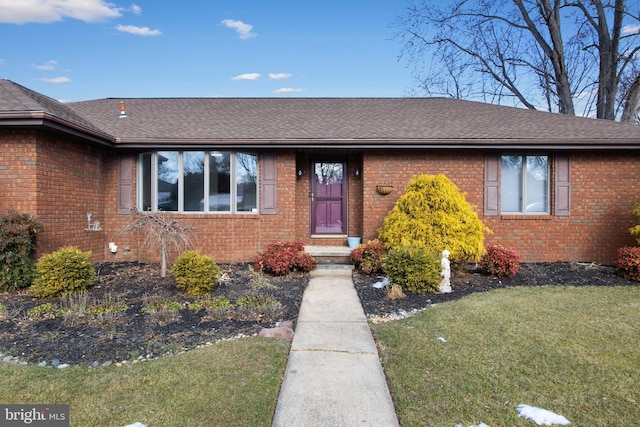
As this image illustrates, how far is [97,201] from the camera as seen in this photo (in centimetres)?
845

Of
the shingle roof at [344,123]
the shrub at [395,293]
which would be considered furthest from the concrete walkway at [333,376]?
the shingle roof at [344,123]

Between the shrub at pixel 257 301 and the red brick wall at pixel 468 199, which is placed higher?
the red brick wall at pixel 468 199

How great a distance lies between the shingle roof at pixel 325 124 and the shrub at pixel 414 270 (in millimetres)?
2882

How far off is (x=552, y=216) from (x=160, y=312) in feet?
27.3

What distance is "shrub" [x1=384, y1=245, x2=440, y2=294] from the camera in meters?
6.23

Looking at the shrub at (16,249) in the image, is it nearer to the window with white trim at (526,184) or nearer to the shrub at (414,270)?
the shrub at (414,270)

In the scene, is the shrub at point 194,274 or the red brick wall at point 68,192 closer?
the shrub at point 194,274

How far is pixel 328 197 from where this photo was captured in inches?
387

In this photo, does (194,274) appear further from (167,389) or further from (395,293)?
(395,293)

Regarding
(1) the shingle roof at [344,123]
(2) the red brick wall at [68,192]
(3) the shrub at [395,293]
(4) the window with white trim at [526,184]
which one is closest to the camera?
(3) the shrub at [395,293]

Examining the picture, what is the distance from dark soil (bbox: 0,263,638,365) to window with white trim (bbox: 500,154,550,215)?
1.50 m

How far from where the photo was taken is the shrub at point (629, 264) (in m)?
7.03

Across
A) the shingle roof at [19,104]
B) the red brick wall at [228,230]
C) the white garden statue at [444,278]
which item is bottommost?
the white garden statue at [444,278]

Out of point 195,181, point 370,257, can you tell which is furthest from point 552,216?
point 195,181
